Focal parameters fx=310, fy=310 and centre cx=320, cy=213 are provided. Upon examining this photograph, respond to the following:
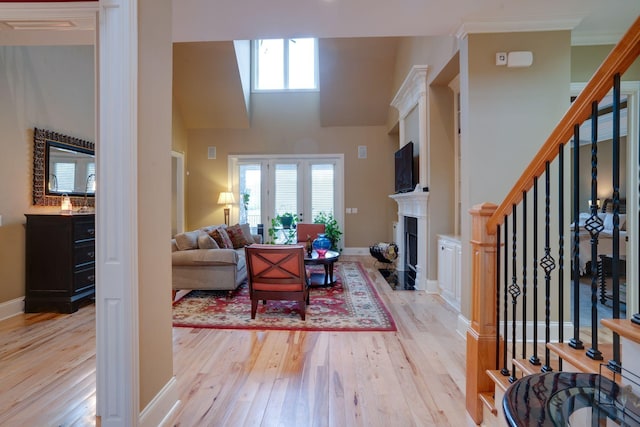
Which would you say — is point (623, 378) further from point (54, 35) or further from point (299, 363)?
point (54, 35)

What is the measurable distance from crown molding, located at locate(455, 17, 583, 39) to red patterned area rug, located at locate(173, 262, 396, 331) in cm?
292

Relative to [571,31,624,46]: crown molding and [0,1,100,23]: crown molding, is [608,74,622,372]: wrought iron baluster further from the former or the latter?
[571,31,624,46]: crown molding

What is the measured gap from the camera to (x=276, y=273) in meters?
3.28

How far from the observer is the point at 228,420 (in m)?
1.80

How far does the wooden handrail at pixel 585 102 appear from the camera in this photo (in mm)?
1030

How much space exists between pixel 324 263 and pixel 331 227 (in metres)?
2.84

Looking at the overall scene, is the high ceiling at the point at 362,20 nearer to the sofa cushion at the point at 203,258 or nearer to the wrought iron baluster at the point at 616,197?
the wrought iron baluster at the point at 616,197

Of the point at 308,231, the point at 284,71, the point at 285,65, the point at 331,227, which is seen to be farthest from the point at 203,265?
the point at 285,65

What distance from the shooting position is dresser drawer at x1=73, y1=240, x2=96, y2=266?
358 centimetres

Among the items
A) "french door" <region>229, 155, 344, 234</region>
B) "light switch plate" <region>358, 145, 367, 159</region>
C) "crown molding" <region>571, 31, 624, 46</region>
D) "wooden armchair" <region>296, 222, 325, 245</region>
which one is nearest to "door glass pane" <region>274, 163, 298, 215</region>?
"french door" <region>229, 155, 344, 234</region>

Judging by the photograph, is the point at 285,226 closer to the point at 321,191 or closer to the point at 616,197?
the point at 321,191

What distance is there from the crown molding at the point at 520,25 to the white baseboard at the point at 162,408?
3636 millimetres

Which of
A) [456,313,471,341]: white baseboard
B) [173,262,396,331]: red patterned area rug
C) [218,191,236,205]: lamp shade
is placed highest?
[218,191,236,205]: lamp shade

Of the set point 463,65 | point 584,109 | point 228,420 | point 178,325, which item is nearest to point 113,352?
point 228,420
